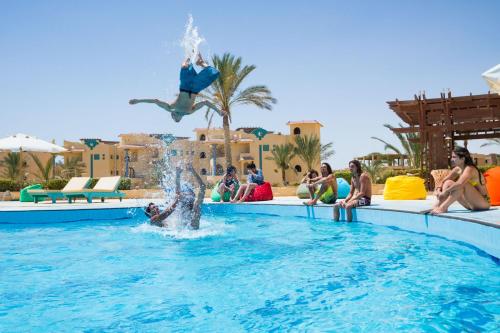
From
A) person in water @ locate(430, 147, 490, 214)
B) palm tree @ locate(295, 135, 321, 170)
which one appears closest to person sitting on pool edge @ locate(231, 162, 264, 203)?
person in water @ locate(430, 147, 490, 214)

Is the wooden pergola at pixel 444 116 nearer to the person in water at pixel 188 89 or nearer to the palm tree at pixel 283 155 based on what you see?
the person in water at pixel 188 89

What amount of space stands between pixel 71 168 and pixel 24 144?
26.1m

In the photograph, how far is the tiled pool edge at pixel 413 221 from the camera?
16.3ft

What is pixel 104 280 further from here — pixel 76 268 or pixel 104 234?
pixel 104 234

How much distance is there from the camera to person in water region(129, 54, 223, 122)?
803 cm

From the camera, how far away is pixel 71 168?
43.6 metres

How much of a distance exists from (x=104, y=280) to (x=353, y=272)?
8.41 feet

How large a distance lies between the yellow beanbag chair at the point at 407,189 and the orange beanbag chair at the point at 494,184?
135 inches

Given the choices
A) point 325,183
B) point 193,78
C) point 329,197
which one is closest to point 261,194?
point 329,197

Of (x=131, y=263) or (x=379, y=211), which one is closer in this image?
(x=131, y=263)

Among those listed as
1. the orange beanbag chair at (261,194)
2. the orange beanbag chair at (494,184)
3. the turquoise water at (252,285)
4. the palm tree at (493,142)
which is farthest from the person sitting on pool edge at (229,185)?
the palm tree at (493,142)

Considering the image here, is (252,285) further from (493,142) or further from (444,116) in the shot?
(493,142)

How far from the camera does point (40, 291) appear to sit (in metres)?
3.94

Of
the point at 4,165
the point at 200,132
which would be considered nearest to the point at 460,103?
the point at 200,132
